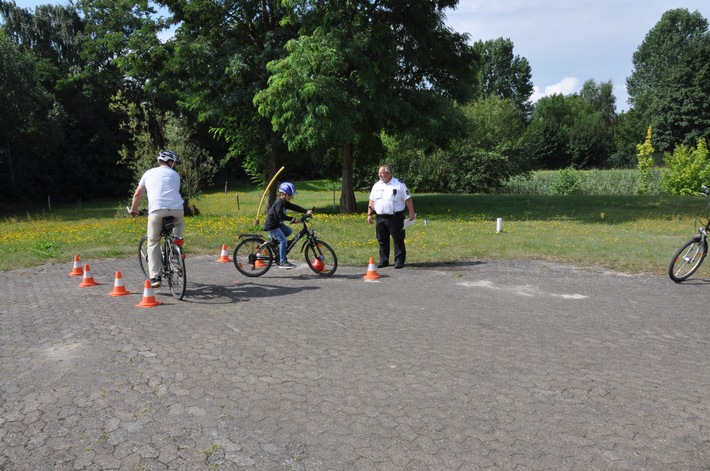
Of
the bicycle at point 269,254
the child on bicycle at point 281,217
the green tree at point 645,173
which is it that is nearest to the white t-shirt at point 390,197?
the bicycle at point 269,254

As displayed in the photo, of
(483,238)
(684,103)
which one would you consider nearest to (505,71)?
(684,103)

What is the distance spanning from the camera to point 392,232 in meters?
10.9

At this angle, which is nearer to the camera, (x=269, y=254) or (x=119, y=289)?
(x=119, y=289)

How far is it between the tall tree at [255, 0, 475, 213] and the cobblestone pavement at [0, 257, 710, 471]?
13.4 m

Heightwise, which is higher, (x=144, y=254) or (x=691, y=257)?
(x=144, y=254)

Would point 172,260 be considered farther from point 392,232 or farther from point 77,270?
point 392,232

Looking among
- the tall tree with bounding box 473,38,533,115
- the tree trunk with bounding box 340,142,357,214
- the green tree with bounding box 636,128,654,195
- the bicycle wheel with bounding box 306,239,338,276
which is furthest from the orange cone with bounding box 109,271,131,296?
the tall tree with bounding box 473,38,533,115

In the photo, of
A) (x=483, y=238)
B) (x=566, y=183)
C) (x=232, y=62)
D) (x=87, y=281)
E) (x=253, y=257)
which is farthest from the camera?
(x=566, y=183)

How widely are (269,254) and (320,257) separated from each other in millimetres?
919

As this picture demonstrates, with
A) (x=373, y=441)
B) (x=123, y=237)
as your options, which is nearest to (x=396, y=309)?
(x=373, y=441)

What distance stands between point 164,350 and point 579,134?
7621 cm

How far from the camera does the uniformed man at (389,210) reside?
10.8 meters

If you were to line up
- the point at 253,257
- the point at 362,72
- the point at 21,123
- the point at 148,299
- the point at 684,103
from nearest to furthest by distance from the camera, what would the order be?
the point at 148,299, the point at 253,257, the point at 362,72, the point at 21,123, the point at 684,103

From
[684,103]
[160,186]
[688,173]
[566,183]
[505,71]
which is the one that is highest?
[505,71]
